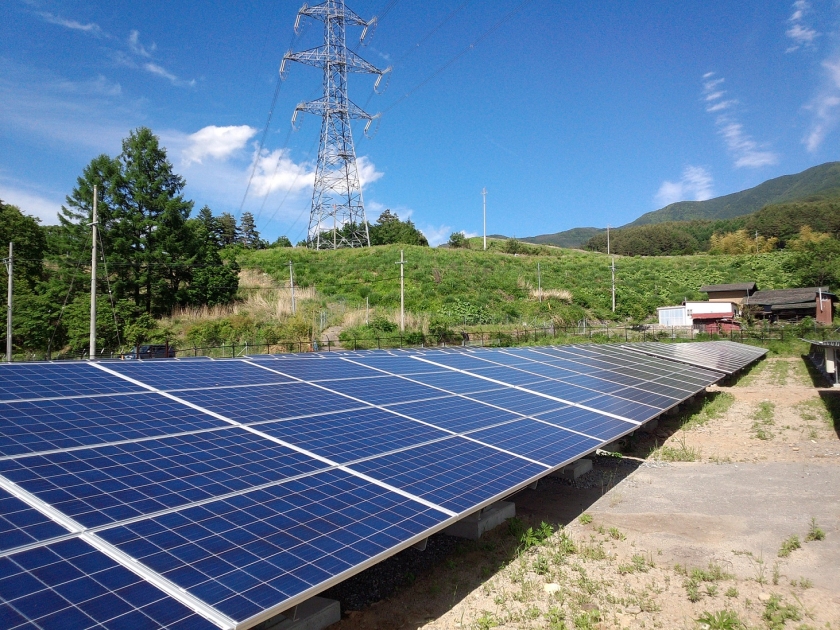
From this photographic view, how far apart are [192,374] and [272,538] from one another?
6.55 metres

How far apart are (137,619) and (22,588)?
0.85 meters

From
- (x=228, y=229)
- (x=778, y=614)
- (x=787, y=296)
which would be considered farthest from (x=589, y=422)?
(x=228, y=229)

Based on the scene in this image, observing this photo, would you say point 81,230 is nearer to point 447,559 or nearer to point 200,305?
point 200,305

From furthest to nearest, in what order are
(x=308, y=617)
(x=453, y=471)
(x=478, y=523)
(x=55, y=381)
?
(x=478, y=523), (x=55, y=381), (x=453, y=471), (x=308, y=617)

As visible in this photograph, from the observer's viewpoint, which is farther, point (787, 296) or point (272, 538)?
point (787, 296)

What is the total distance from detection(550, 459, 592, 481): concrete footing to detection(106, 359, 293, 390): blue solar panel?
7.01 meters

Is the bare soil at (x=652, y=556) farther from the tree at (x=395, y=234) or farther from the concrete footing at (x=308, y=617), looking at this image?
the tree at (x=395, y=234)

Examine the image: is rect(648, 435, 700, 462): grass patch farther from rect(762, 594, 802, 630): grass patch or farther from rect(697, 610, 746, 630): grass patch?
rect(697, 610, 746, 630): grass patch

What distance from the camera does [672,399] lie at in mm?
16062

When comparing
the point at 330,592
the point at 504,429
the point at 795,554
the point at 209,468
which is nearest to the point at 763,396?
the point at 795,554

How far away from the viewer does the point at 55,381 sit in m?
8.29

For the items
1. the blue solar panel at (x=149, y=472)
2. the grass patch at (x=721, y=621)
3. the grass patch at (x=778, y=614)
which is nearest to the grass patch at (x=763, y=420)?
the grass patch at (x=778, y=614)

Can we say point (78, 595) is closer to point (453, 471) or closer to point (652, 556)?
point (453, 471)

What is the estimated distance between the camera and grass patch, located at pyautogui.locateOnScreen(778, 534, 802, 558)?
8.74m
